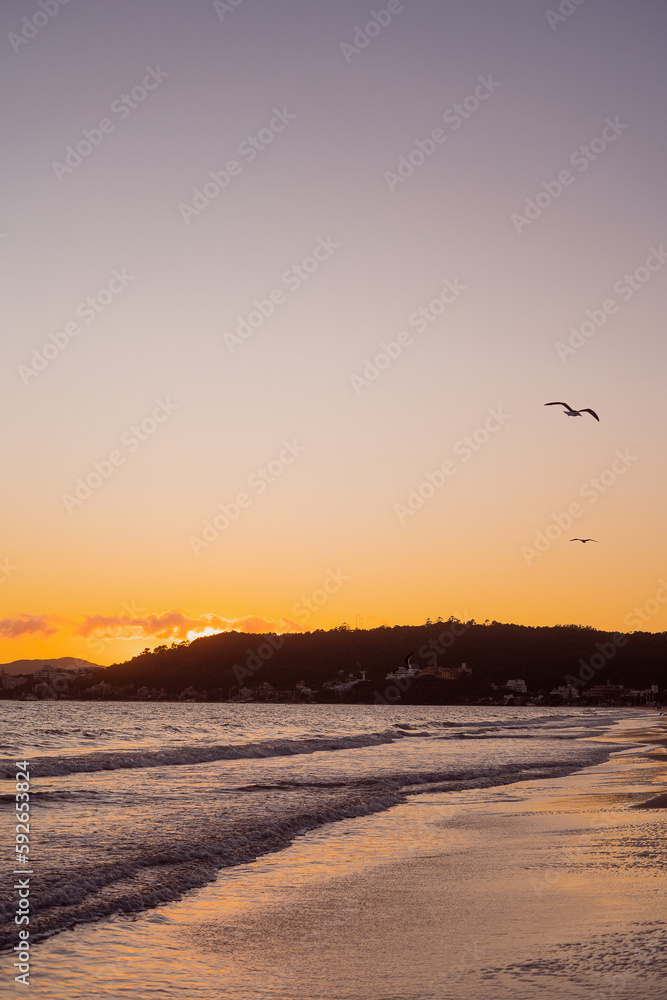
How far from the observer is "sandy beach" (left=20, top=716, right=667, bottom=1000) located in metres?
8.26

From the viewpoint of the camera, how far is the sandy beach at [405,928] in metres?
8.26

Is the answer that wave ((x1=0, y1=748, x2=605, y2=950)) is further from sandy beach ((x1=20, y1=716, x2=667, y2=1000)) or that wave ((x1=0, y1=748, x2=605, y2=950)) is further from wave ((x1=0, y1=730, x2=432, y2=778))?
wave ((x1=0, y1=730, x2=432, y2=778))

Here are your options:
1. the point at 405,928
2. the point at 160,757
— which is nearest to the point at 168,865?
the point at 405,928

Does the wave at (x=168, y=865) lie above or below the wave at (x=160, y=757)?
above

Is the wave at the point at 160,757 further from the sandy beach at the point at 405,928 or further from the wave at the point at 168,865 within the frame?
the sandy beach at the point at 405,928

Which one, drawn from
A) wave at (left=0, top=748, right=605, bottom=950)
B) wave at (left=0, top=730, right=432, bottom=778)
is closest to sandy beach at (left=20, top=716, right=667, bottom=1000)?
wave at (left=0, top=748, right=605, bottom=950)

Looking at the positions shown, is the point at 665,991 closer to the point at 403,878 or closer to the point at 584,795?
the point at 403,878

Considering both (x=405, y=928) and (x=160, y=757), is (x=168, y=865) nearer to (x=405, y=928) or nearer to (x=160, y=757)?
(x=405, y=928)

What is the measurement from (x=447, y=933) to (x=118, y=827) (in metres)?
9.80

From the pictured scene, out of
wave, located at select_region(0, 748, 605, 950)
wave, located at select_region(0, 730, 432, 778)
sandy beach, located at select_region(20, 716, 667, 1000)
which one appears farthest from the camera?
wave, located at select_region(0, 730, 432, 778)

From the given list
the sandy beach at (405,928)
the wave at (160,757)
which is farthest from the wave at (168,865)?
the wave at (160,757)

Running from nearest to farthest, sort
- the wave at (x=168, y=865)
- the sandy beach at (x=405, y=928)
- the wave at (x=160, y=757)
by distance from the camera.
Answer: the sandy beach at (x=405, y=928) < the wave at (x=168, y=865) < the wave at (x=160, y=757)

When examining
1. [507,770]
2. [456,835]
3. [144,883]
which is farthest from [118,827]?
[507,770]

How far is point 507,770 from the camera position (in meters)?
34.3
